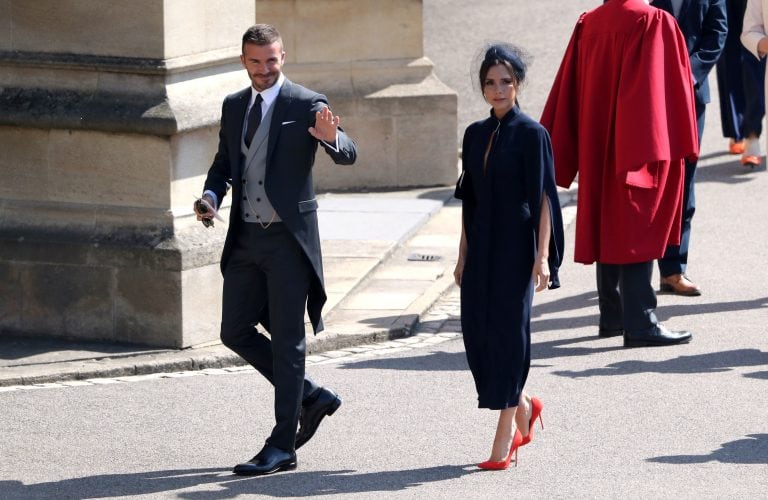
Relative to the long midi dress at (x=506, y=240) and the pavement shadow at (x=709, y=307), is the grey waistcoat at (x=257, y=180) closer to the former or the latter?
the long midi dress at (x=506, y=240)

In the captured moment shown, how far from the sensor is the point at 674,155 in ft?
28.3

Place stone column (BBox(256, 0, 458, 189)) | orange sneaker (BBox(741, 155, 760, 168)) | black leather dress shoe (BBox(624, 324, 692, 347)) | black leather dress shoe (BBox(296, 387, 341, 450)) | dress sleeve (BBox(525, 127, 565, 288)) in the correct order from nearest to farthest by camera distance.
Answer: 1. dress sleeve (BBox(525, 127, 565, 288))
2. black leather dress shoe (BBox(296, 387, 341, 450))
3. black leather dress shoe (BBox(624, 324, 692, 347))
4. stone column (BBox(256, 0, 458, 189))
5. orange sneaker (BBox(741, 155, 760, 168))

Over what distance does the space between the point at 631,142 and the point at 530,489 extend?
8.74 ft

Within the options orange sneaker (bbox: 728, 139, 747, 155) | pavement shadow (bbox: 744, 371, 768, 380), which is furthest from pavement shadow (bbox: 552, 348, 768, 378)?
orange sneaker (bbox: 728, 139, 747, 155)

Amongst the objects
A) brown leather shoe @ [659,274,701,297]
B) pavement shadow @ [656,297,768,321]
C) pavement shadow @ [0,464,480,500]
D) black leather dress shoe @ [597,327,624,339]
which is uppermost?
brown leather shoe @ [659,274,701,297]

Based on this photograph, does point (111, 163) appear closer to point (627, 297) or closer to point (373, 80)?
point (627, 297)

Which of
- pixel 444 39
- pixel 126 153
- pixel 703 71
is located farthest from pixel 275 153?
pixel 444 39

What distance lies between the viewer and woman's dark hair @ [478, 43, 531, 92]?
652 cm

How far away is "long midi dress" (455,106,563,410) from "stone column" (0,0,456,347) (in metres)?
2.30

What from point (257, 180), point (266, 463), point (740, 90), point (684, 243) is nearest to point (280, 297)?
point (257, 180)

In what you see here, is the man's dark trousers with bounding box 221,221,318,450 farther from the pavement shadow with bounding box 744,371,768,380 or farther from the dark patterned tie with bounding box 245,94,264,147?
the pavement shadow with bounding box 744,371,768,380

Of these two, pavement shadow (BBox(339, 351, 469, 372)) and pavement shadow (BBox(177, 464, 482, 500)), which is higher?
pavement shadow (BBox(339, 351, 469, 372))

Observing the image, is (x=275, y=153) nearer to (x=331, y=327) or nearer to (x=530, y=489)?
(x=530, y=489)

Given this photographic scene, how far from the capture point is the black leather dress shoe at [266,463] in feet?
21.4
